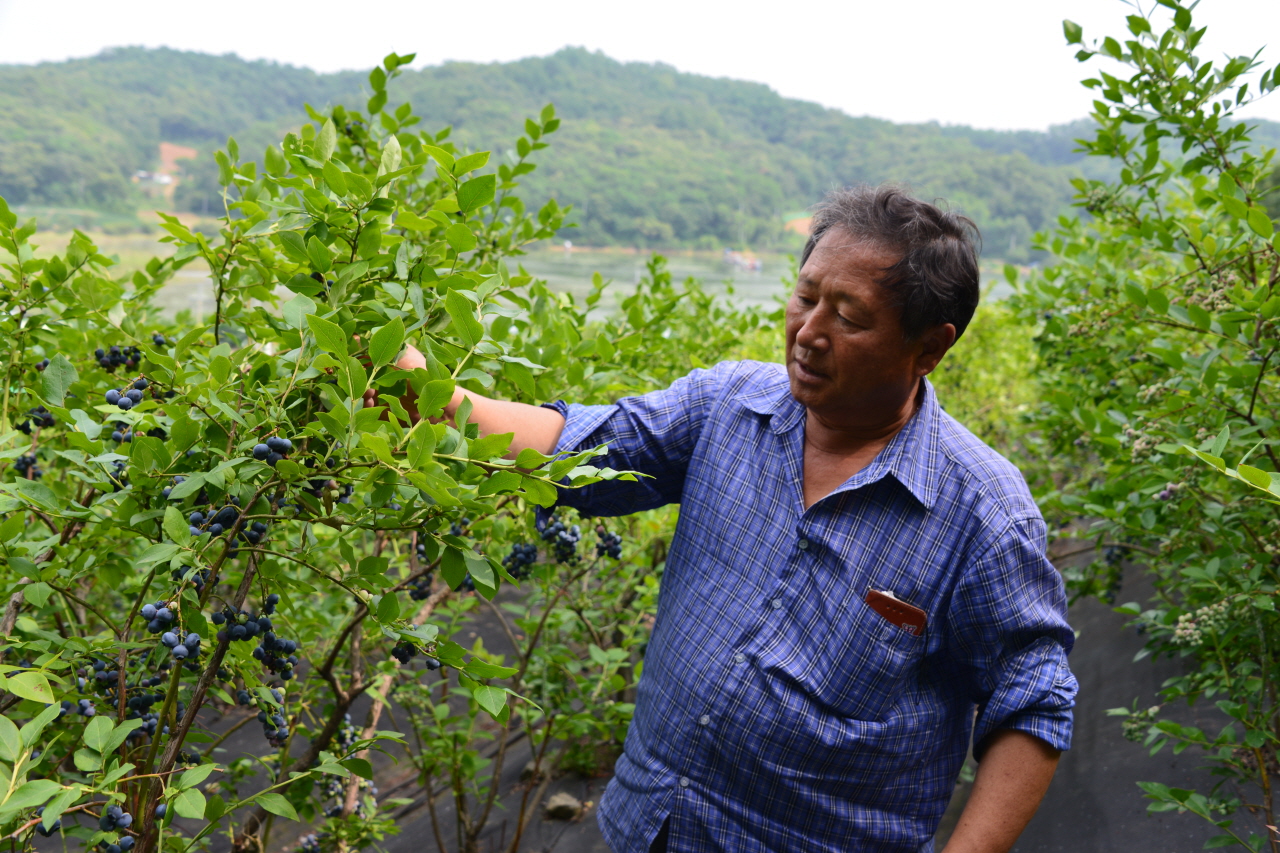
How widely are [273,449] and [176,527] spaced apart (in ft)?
0.45

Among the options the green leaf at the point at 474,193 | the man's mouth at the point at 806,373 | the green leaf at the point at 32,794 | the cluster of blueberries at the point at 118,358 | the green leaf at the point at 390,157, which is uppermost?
the green leaf at the point at 390,157

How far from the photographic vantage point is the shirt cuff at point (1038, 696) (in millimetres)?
1406

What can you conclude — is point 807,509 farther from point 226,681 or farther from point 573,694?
point 573,694

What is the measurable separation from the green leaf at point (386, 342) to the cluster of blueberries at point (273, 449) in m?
0.14

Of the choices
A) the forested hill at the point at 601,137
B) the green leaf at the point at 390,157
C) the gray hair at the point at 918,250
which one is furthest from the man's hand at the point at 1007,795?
the forested hill at the point at 601,137

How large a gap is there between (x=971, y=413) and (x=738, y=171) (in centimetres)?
2513

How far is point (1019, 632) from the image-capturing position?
56.2 inches

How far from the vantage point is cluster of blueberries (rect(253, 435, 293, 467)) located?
99cm

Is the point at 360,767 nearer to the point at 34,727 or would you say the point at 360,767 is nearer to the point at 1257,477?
the point at 34,727

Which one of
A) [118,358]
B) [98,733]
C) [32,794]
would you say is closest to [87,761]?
[98,733]

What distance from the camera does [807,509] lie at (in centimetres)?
157

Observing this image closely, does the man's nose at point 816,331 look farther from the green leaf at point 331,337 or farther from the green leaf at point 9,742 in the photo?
the green leaf at point 9,742

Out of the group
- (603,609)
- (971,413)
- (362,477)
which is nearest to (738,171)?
(971,413)

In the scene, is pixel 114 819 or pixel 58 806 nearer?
pixel 58 806
